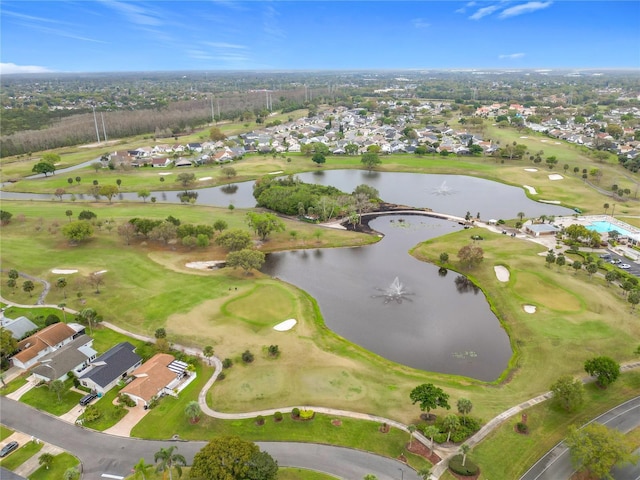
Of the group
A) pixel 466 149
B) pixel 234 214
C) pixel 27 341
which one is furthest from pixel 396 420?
pixel 466 149

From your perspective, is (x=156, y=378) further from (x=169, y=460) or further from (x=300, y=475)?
(x=300, y=475)

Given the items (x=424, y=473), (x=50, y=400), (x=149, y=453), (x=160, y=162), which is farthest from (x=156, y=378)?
(x=160, y=162)

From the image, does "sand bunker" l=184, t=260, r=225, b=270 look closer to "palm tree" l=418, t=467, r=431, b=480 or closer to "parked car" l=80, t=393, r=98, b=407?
"parked car" l=80, t=393, r=98, b=407

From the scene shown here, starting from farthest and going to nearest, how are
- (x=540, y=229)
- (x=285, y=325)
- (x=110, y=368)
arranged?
(x=540, y=229)
(x=285, y=325)
(x=110, y=368)

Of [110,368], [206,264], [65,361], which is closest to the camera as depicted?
[110,368]

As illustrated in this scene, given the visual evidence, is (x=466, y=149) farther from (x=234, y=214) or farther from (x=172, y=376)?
(x=172, y=376)

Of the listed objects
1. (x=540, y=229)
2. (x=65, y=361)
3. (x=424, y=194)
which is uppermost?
(x=424, y=194)

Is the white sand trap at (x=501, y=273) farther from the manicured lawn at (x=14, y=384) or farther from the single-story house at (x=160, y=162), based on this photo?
the single-story house at (x=160, y=162)

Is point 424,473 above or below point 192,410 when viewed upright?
below
